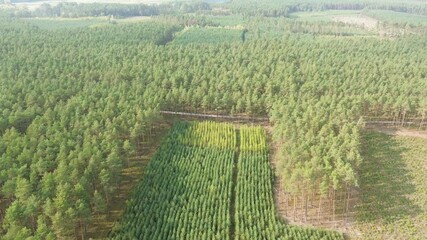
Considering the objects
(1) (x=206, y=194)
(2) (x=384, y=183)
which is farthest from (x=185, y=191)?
(2) (x=384, y=183)

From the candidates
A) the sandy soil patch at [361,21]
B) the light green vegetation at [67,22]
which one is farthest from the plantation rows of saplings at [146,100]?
the sandy soil patch at [361,21]

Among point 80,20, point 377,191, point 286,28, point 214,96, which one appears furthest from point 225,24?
point 377,191

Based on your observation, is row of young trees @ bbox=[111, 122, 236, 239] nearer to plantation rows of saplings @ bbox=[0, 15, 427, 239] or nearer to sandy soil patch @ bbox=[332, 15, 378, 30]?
plantation rows of saplings @ bbox=[0, 15, 427, 239]

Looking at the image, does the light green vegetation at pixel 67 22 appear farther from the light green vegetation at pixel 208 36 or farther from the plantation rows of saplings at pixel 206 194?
the plantation rows of saplings at pixel 206 194

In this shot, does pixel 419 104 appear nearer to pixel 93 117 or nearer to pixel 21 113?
pixel 93 117

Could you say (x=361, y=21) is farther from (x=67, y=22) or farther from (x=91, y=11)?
(x=67, y=22)

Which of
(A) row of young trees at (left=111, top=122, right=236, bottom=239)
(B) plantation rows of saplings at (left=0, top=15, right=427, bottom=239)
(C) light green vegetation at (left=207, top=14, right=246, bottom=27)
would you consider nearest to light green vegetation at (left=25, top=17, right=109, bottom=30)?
(B) plantation rows of saplings at (left=0, top=15, right=427, bottom=239)
